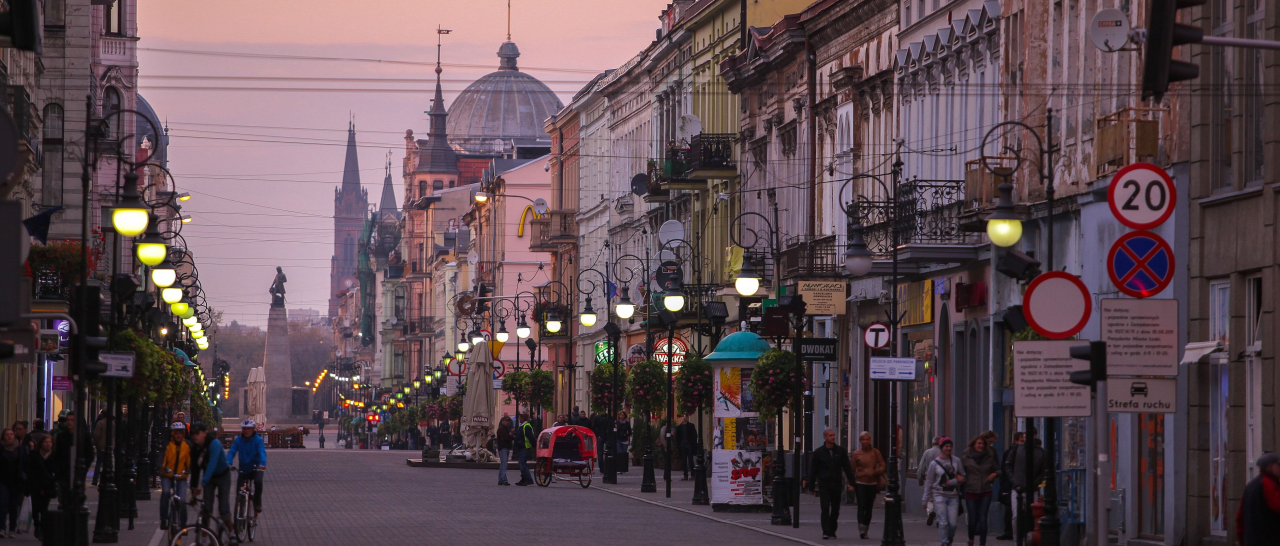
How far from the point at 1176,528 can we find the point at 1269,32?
6.05m

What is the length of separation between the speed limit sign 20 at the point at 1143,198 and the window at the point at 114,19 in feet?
216

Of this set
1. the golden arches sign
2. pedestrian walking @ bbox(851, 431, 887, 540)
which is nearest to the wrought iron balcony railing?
pedestrian walking @ bbox(851, 431, 887, 540)

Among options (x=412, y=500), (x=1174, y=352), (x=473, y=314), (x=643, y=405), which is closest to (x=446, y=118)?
(x=473, y=314)

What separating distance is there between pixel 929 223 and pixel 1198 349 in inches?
378

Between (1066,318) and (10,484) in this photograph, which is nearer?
(1066,318)

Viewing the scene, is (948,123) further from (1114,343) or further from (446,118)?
(446,118)

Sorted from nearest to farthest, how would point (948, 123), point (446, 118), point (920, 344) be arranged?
point (948, 123) → point (920, 344) → point (446, 118)

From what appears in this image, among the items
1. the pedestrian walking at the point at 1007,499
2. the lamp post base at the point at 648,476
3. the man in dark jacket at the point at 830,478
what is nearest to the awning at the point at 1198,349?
the pedestrian walking at the point at 1007,499

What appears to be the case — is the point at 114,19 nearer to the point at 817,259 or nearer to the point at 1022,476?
the point at 817,259

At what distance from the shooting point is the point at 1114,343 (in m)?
13.7

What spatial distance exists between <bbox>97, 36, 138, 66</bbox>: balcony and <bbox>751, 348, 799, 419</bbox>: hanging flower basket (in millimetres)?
49758

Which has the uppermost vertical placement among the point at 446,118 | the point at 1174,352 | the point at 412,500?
the point at 446,118

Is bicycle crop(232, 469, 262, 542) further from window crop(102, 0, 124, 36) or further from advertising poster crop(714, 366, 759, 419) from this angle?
window crop(102, 0, 124, 36)

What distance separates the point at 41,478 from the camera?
25406 mm
